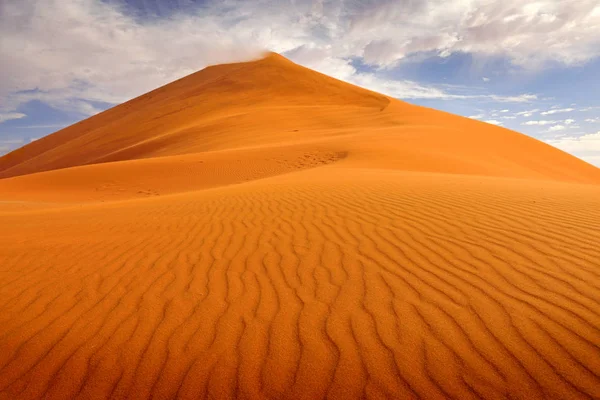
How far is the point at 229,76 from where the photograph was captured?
5400cm

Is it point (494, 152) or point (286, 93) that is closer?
point (494, 152)

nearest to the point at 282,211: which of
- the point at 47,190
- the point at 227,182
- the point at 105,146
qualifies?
the point at 227,182

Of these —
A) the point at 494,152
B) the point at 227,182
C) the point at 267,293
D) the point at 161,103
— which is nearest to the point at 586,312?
the point at 267,293

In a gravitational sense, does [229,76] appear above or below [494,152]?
above

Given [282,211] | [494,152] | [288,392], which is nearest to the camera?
[288,392]

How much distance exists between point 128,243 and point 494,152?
20.1 m

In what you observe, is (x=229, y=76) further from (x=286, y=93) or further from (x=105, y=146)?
(x=105, y=146)

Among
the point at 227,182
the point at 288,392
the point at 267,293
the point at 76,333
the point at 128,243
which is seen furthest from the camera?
the point at 227,182

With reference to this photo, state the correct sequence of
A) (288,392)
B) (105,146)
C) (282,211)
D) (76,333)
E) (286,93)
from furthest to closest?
(286,93) < (105,146) < (282,211) < (76,333) < (288,392)

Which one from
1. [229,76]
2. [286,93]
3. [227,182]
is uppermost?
[229,76]

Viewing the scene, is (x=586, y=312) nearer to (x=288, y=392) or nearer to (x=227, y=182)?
(x=288, y=392)

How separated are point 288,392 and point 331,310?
2.89 ft

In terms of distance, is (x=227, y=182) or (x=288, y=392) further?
(x=227, y=182)

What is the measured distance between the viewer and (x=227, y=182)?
1580 cm
